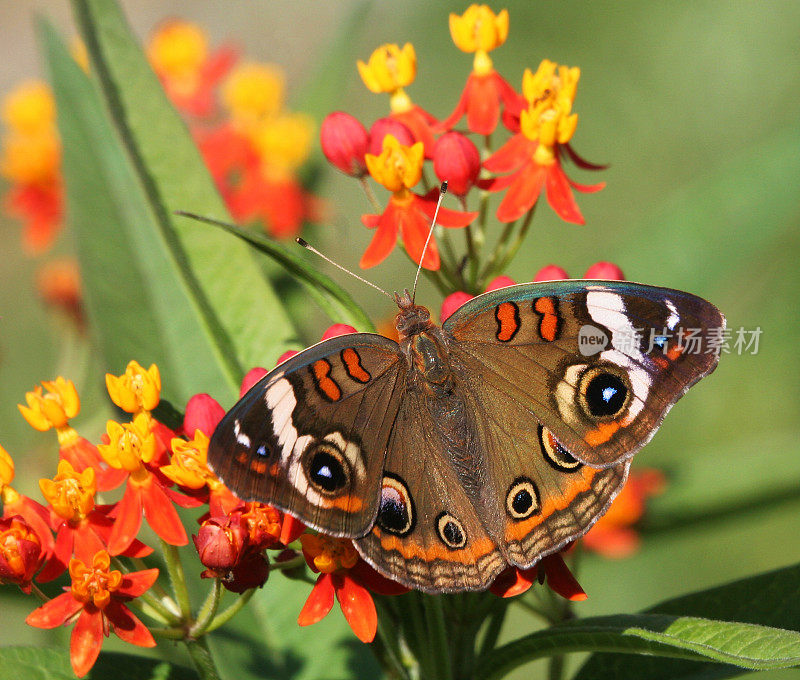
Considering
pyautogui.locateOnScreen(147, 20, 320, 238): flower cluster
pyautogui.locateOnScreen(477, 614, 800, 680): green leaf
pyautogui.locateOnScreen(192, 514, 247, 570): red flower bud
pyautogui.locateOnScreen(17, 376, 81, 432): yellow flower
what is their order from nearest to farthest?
1. pyautogui.locateOnScreen(477, 614, 800, 680): green leaf
2. pyautogui.locateOnScreen(192, 514, 247, 570): red flower bud
3. pyautogui.locateOnScreen(17, 376, 81, 432): yellow flower
4. pyautogui.locateOnScreen(147, 20, 320, 238): flower cluster

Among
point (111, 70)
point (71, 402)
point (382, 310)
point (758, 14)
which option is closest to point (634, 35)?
point (758, 14)

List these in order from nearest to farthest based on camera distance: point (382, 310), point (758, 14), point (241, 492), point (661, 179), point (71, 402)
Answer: point (241, 492) → point (71, 402) → point (382, 310) → point (661, 179) → point (758, 14)

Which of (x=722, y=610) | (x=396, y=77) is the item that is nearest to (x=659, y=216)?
(x=396, y=77)

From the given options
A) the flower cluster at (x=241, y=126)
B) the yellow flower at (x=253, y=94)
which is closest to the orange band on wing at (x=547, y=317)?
the flower cluster at (x=241, y=126)

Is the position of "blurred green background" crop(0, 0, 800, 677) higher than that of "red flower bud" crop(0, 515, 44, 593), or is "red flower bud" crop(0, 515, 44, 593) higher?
"blurred green background" crop(0, 0, 800, 677)

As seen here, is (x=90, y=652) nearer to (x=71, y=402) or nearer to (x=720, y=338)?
(x=71, y=402)

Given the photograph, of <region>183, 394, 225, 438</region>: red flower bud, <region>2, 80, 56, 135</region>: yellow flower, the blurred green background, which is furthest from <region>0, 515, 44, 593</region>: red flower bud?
<region>2, 80, 56, 135</region>: yellow flower

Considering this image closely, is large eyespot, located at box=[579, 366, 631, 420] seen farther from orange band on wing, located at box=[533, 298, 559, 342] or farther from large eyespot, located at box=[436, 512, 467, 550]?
large eyespot, located at box=[436, 512, 467, 550]
